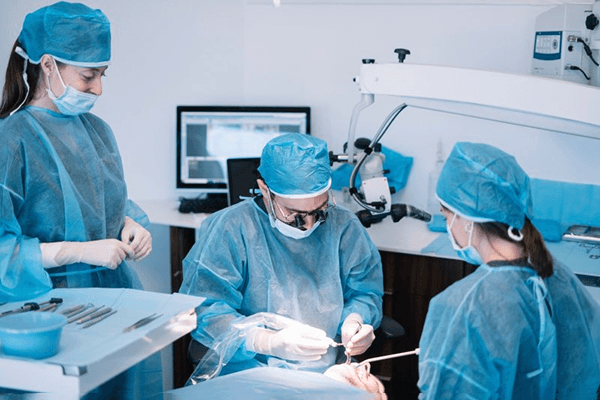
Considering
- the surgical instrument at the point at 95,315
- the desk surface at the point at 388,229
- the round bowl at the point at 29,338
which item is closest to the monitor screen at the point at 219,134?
the desk surface at the point at 388,229

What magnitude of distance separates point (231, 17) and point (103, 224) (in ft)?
→ 5.44

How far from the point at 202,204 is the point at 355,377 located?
4.77 feet

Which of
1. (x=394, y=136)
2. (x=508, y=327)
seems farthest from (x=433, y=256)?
(x=508, y=327)

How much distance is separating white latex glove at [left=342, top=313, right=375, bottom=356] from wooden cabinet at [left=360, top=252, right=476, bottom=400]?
648 mm

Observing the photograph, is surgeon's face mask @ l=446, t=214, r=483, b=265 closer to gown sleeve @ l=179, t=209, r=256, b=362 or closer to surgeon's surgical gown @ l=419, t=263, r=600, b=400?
surgeon's surgical gown @ l=419, t=263, r=600, b=400

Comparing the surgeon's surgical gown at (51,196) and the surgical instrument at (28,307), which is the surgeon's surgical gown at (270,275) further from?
the surgical instrument at (28,307)

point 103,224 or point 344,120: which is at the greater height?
point 344,120

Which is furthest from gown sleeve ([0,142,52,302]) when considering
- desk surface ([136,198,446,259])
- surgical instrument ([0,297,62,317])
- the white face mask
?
desk surface ([136,198,446,259])

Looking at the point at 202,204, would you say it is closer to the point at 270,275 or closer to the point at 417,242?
the point at 417,242

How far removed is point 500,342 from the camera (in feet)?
4.59

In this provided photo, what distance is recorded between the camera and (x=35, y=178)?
1.81 m

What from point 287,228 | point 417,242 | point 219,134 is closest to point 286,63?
point 219,134

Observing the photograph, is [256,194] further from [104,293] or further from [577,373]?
[577,373]

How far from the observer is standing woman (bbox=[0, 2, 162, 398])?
1773mm
